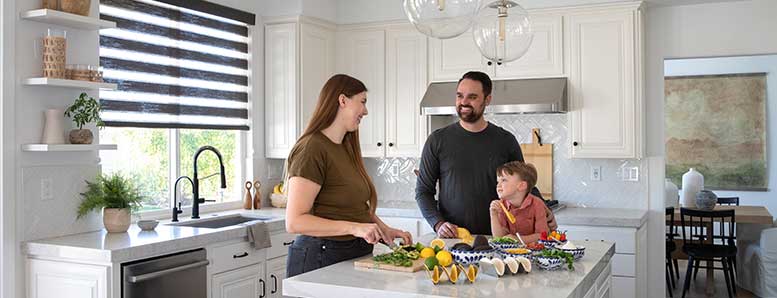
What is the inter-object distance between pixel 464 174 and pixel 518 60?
1.97 metres

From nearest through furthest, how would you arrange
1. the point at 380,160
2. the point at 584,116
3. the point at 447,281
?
the point at 447,281, the point at 584,116, the point at 380,160

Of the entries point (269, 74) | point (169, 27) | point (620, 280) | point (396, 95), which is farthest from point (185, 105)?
point (620, 280)

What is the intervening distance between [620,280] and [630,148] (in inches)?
34.8

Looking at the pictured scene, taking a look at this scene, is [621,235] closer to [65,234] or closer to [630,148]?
[630,148]

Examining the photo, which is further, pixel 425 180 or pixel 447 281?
pixel 425 180

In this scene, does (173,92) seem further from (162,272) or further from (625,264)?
(625,264)

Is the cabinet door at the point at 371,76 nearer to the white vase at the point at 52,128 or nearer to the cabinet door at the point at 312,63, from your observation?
the cabinet door at the point at 312,63

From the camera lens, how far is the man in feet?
11.1

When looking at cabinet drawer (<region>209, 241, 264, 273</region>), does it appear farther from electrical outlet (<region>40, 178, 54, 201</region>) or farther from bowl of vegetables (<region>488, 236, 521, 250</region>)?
bowl of vegetables (<region>488, 236, 521, 250</region>)

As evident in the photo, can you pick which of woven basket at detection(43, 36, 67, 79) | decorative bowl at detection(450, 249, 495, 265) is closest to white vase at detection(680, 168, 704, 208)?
decorative bowl at detection(450, 249, 495, 265)

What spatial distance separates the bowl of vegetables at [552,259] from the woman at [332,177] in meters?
0.51

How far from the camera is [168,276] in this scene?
11.7 ft

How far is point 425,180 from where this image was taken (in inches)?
139

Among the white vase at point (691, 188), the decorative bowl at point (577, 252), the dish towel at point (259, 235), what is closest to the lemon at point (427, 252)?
the decorative bowl at point (577, 252)
